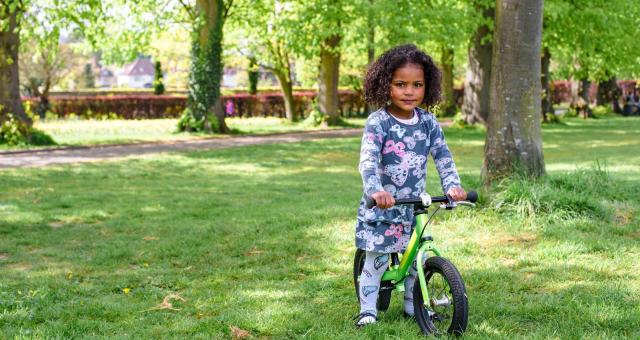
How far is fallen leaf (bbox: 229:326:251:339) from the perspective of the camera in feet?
13.4

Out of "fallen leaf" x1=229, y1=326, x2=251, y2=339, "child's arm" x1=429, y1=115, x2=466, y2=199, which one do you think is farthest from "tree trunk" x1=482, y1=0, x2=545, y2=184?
"fallen leaf" x1=229, y1=326, x2=251, y2=339

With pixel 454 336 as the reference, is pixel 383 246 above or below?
above

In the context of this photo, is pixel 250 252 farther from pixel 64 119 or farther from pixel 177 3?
pixel 64 119

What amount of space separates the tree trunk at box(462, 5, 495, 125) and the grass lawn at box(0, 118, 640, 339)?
12.9 m

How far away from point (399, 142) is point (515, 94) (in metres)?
4.12

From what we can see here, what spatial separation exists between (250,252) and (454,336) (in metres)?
3.06

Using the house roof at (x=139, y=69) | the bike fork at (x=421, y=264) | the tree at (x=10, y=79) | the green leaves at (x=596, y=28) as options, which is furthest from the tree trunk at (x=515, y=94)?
the house roof at (x=139, y=69)

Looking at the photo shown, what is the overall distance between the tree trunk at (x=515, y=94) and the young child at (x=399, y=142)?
381 cm

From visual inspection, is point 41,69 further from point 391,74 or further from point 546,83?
point 391,74

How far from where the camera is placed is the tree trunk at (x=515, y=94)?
7.62 m

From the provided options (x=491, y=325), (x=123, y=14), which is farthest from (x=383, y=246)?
(x=123, y=14)

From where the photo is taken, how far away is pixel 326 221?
774cm

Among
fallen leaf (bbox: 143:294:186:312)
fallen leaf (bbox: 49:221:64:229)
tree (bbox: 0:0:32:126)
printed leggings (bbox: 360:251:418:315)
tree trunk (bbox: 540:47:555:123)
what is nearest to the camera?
printed leggings (bbox: 360:251:418:315)

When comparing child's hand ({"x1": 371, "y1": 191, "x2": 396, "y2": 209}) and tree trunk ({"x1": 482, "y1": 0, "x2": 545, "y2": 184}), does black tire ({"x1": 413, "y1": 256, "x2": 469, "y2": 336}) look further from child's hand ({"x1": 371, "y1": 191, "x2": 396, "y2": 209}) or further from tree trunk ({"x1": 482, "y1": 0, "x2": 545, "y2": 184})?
tree trunk ({"x1": 482, "y1": 0, "x2": 545, "y2": 184})
